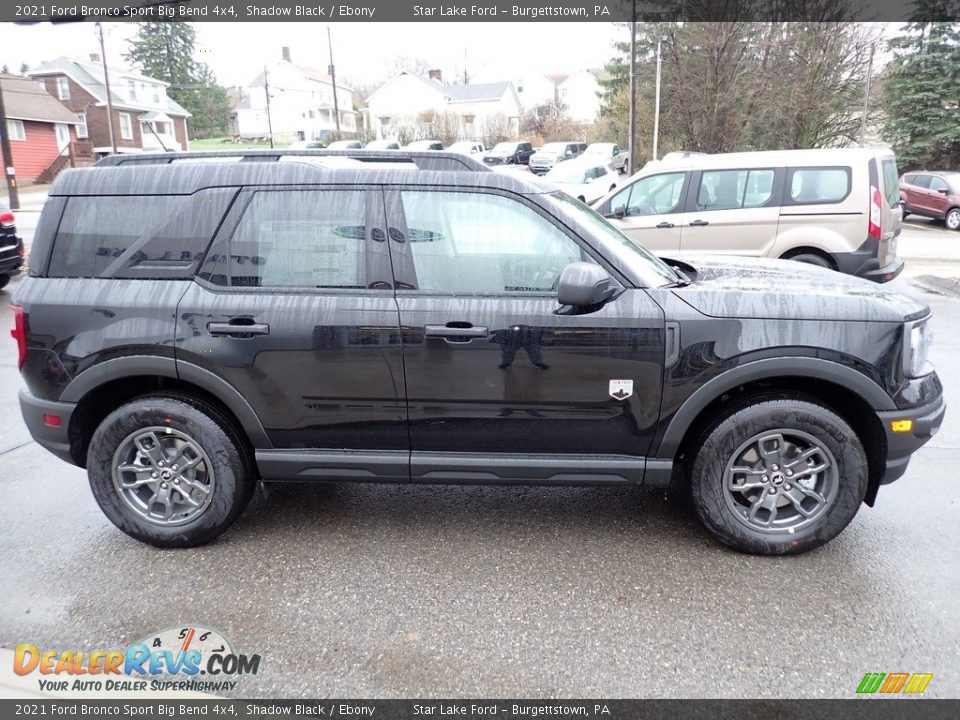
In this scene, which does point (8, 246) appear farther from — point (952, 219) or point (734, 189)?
point (952, 219)

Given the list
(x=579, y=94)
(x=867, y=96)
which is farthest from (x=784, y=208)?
(x=579, y=94)

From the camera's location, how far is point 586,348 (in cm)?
327

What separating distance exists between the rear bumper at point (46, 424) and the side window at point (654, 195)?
24.4ft

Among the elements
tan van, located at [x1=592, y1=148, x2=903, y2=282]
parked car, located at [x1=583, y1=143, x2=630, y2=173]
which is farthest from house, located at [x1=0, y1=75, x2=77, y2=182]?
tan van, located at [x1=592, y1=148, x2=903, y2=282]

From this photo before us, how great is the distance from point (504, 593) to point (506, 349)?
3.67 feet

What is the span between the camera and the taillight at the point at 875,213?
26.2 feet

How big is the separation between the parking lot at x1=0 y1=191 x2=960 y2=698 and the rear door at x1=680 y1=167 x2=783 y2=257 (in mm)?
4757

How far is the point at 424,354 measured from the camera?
10.9 feet

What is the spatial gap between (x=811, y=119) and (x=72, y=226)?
32955 millimetres

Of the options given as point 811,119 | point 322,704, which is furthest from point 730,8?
point 322,704

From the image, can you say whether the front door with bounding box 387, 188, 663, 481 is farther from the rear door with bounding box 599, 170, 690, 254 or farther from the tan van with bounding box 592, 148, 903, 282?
the rear door with bounding box 599, 170, 690, 254

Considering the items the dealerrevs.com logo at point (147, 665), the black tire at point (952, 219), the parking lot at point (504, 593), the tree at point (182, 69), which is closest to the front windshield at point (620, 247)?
the parking lot at point (504, 593)

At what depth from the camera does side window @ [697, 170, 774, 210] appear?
8.53 meters

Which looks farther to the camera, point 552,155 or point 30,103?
point 30,103
